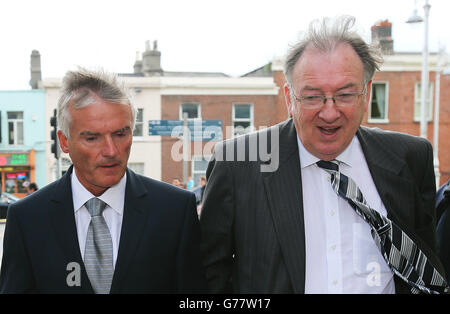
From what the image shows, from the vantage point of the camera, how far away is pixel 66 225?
5.55 ft

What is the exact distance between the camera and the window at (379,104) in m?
18.4

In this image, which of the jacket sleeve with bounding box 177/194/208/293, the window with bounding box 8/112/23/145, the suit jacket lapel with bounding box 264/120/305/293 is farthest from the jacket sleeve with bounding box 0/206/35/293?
the window with bounding box 8/112/23/145

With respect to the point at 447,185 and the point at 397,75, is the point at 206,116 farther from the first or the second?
the point at 447,185

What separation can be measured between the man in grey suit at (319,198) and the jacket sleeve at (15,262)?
67cm

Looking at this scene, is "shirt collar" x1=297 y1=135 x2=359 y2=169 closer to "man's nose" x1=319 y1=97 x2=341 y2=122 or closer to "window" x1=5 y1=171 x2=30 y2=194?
"man's nose" x1=319 y1=97 x2=341 y2=122

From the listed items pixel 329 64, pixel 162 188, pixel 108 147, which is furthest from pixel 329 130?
pixel 108 147

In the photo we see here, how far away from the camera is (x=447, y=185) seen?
7.74 ft

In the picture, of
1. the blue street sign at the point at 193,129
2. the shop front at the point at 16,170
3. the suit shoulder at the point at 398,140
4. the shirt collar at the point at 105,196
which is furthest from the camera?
the shop front at the point at 16,170

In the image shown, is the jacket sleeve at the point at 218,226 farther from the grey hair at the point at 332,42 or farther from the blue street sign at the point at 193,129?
the blue street sign at the point at 193,129

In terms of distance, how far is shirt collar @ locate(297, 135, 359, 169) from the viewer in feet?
5.94

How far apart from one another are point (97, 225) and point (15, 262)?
33 centimetres

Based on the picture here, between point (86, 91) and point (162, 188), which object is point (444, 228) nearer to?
point (162, 188)

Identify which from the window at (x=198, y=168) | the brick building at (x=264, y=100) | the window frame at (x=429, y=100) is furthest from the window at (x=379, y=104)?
the window at (x=198, y=168)
